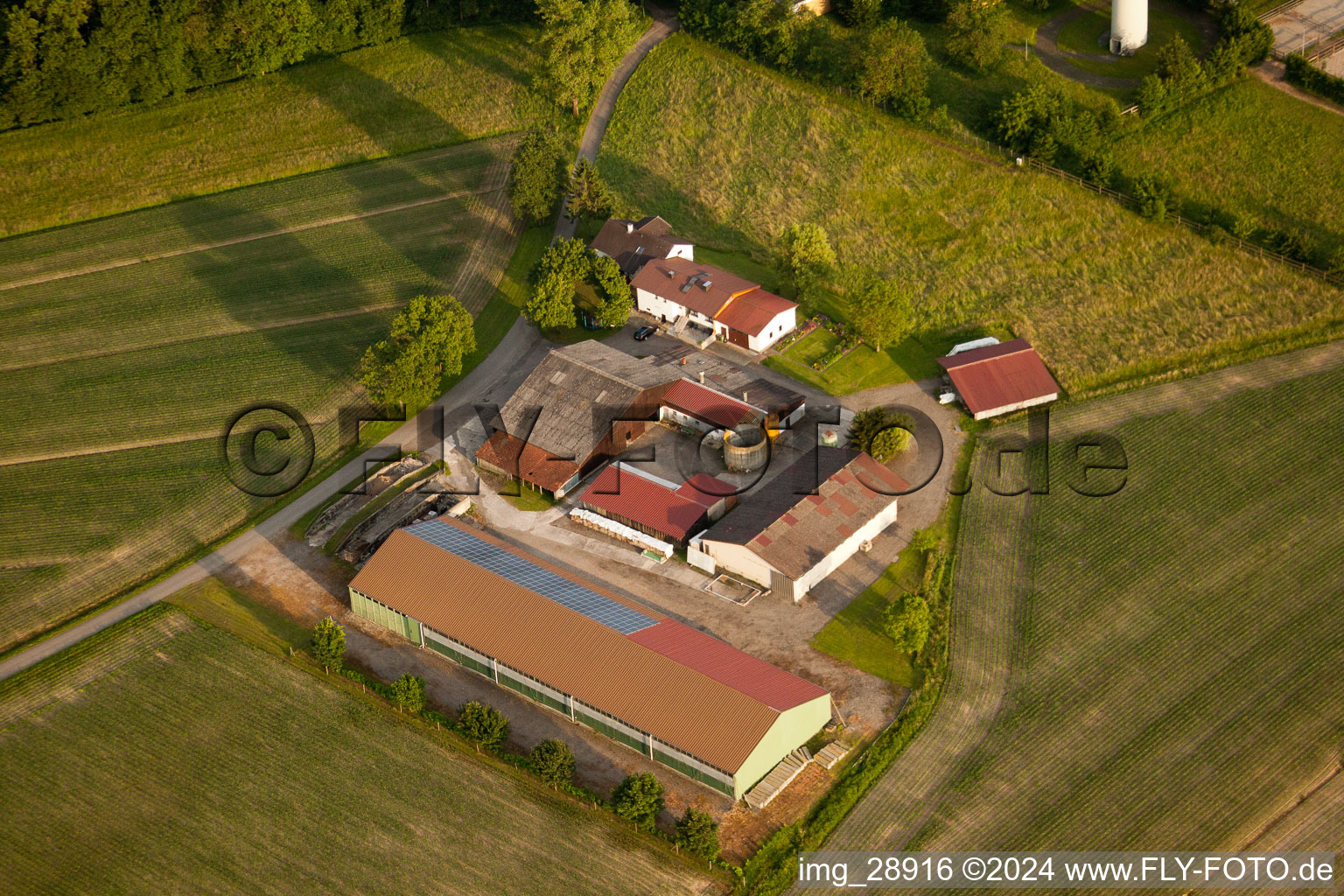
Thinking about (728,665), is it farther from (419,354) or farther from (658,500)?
(419,354)

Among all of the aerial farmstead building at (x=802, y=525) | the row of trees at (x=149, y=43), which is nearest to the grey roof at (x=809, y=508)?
the aerial farmstead building at (x=802, y=525)

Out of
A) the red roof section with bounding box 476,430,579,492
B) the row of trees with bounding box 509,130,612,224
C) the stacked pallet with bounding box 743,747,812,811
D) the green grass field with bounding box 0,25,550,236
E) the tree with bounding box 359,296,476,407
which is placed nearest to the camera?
the stacked pallet with bounding box 743,747,812,811

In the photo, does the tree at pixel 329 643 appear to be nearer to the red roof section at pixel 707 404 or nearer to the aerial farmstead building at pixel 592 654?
the aerial farmstead building at pixel 592 654

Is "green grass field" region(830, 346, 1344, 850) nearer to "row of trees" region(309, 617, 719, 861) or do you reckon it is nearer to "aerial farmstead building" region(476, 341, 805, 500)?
"row of trees" region(309, 617, 719, 861)

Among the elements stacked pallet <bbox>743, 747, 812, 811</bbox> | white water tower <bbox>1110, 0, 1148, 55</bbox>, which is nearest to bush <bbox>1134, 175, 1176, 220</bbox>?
white water tower <bbox>1110, 0, 1148, 55</bbox>

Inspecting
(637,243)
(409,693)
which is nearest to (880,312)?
(637,243)

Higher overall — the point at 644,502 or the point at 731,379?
the point at 731,379

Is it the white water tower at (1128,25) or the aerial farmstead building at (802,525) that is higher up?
the white water tower at (1128,25)

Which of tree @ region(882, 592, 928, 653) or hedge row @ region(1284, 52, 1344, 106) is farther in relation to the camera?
hedge row @ region(1284, 52, 1344, 106)
